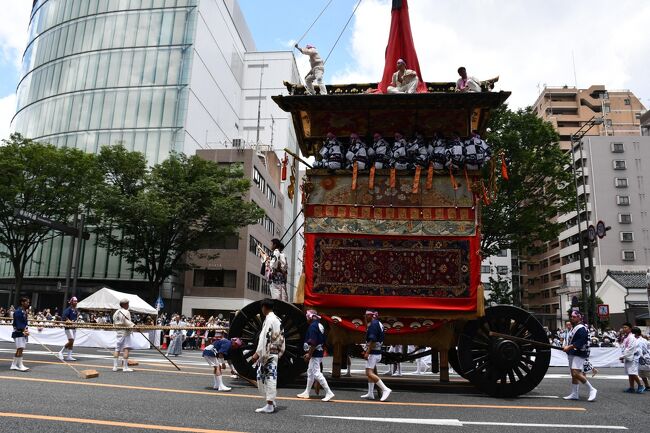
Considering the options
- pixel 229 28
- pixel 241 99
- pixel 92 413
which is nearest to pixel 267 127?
pixel 241 99

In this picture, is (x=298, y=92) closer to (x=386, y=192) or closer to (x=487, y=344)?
(x=386, y=192)

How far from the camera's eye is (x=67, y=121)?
50469 millimetres

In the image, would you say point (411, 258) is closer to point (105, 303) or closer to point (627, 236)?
point (105, 303)

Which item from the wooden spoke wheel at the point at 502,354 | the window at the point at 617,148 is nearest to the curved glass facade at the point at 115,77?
the wooden spoke wheel at the point at 502,354

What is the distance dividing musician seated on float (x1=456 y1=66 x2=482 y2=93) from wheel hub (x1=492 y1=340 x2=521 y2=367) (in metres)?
5.31

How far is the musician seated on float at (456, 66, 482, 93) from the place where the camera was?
1030cm

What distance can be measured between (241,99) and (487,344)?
6473 cm

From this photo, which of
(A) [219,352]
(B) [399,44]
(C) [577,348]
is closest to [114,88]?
(B) [399,44]

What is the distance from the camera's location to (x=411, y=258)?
10.4 m

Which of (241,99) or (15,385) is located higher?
(241,99)

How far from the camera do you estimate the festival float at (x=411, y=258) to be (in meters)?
10.2

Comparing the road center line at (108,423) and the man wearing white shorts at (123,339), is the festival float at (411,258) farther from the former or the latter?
the road center line at (108,423)

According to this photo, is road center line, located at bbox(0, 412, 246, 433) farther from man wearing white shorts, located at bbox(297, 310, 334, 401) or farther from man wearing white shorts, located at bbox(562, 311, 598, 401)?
man wearing white shorts, located at bbox(562, 311, 598, 401)

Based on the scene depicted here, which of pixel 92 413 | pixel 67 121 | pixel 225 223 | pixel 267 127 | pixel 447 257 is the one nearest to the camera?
pixel 92 413
